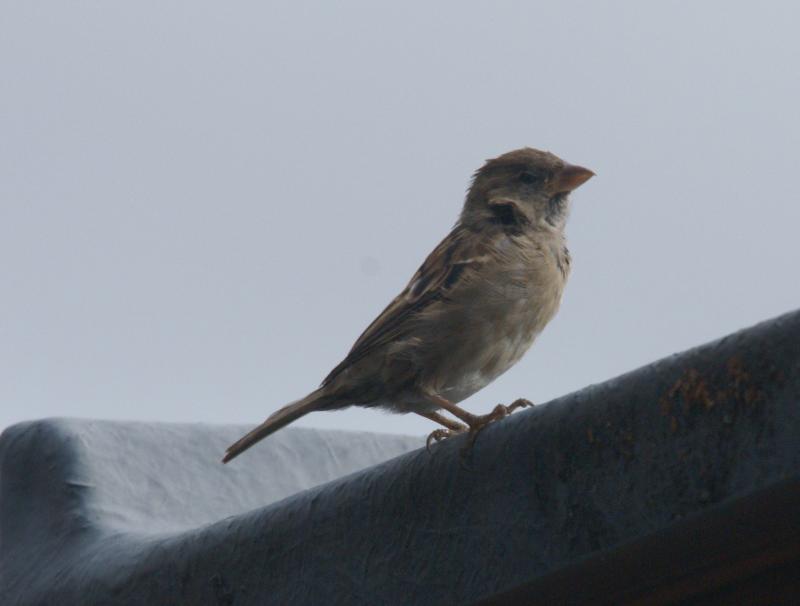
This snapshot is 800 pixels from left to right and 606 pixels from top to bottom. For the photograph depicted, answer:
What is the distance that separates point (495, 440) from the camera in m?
1.56

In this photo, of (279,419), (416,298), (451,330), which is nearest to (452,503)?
(279,419)

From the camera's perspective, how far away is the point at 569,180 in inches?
159

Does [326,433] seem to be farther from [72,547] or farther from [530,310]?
[72,547]

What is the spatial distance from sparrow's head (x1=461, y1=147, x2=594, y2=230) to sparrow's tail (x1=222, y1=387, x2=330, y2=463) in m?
0.75

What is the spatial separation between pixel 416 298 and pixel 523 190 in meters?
0.72

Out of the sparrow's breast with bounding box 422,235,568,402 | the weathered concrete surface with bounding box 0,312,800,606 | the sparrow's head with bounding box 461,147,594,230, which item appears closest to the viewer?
the weathered concrete surface with bounding box 0,312,800,606

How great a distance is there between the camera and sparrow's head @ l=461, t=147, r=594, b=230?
394cm

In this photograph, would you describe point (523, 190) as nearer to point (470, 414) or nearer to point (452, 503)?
point (470, 414)

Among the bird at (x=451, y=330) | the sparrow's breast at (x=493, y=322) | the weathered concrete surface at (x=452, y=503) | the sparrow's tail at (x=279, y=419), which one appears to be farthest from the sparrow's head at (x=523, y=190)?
the weathered concrete surface at (x=452, y=503)

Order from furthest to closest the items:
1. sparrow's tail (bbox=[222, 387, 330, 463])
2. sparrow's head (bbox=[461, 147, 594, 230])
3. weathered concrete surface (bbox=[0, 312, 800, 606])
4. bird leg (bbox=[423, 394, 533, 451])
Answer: sparrow's head (bbox=[461, 147, 594, 230]) → sparrow's tail (bbox=[222, 387, 330, 463]) → bird leg (bbox=[423, 394, 533, 451]) → weathered concrete surface (bbox=[0, 312, 800, 606])

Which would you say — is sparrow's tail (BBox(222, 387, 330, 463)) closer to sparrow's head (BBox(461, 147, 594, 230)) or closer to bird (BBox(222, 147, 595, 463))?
bird (BBox(222, 147, 595, 463))

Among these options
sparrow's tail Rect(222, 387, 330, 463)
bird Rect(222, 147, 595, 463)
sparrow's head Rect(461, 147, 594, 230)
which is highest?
sparrow's head Rect(461, 147, 594, 230)

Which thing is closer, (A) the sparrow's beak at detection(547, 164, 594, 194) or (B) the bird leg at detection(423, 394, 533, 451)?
(B) the bird leg at detection(423, 394, 533, 451)

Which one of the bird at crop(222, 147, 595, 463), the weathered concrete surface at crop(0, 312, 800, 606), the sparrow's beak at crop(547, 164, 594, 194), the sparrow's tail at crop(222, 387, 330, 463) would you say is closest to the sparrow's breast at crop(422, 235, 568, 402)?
the bird at crop(222, 147, 595, 463)
